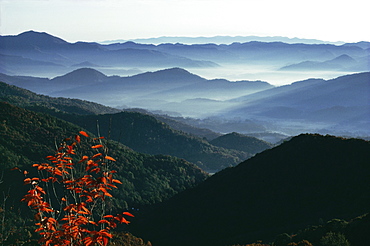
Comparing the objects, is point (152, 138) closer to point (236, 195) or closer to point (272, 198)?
point (236, 195)

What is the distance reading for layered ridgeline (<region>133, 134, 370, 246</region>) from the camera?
3509 cm

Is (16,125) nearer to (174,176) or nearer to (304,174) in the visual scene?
(174,176)

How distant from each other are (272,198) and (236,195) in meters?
4.26

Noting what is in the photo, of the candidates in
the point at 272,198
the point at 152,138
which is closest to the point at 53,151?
the point at 272,198

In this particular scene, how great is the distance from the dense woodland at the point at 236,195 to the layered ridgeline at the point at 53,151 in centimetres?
16

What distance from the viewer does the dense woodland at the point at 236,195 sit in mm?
31945

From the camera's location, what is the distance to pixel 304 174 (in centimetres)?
4300

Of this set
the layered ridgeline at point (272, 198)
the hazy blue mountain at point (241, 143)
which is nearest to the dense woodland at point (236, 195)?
the layered ridgeline at point (272, 198)

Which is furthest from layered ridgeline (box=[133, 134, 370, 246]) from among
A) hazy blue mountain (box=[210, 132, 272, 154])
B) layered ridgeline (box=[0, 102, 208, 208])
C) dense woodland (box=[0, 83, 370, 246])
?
hazy blue mountain (box=[210, 132, 272, 154])

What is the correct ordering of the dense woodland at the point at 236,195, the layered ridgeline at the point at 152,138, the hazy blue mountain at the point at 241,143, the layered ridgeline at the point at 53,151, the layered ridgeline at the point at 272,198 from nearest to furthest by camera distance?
the dense woodland at the point at 236,195
the layered ridgeline at the point at 272,198
the layered ridgeline at the point at 53,151
the layered ridgeline at the point at 152,138
the hazy blue mountain at the point at 241,143

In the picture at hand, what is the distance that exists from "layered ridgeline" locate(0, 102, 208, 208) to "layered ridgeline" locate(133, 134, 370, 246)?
12394 mm

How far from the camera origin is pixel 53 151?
63438 millimetres

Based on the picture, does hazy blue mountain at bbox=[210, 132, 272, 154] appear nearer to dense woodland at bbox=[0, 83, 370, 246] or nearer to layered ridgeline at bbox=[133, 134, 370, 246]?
dense woodland at bbox=[0, 83, 370, 246]

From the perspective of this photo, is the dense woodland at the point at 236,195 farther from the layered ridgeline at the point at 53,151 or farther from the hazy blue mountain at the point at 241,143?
the hazy blue mountain at the point at 241,143
